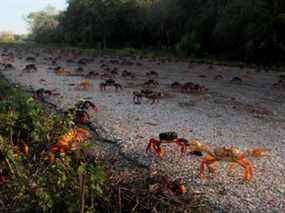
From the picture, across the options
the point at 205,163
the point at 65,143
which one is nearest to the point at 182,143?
the point at 205,163

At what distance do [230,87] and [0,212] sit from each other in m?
13.8

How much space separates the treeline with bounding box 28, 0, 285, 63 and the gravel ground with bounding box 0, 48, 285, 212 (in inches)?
627

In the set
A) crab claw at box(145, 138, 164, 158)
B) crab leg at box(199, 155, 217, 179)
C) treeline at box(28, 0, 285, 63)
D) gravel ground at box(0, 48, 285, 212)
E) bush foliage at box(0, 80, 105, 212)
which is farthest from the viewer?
treeline at box(28, 0, 285, 63)

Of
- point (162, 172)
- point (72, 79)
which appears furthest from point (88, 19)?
point (162, 172)

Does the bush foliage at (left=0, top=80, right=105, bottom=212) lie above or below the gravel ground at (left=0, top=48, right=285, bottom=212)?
above

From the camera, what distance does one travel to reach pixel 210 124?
11.1 m

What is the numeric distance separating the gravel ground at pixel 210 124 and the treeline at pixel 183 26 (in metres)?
15.9

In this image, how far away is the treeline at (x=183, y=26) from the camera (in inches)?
1417

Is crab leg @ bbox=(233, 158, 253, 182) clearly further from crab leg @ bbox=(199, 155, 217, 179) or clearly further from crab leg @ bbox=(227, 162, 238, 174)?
crab leg @ bbox=(199, 155, 217, 179)

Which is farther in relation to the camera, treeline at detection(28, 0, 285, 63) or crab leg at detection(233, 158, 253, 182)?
treeline at detection(28, 0, 285, 63)

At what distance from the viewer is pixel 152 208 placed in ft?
18.7

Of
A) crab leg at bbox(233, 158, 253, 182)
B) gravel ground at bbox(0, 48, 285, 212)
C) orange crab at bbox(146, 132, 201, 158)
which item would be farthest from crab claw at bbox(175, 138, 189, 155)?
crab leg at bbox(233, 158, 253, 182)

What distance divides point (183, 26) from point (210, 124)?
4299 centimetres

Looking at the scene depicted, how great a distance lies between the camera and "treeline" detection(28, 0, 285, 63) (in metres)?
36.0
